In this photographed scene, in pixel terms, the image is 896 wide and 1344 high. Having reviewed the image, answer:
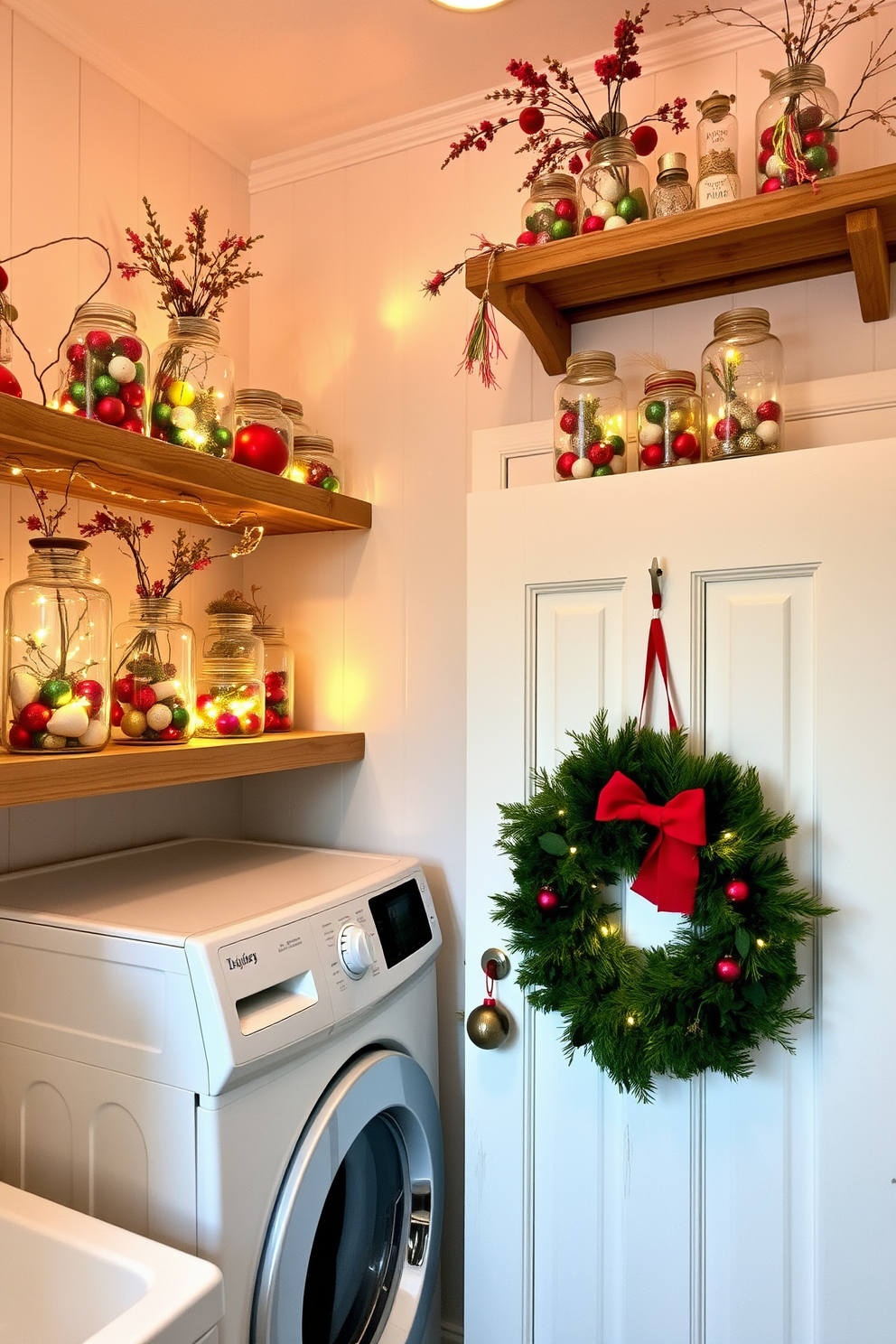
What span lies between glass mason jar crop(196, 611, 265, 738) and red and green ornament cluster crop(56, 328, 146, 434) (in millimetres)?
479

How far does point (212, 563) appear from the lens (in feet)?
6.72

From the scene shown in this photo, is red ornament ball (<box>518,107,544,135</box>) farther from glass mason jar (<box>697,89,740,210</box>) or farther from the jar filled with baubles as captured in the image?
the jar filled with baubles

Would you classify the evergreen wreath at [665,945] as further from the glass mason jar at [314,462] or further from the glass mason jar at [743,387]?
the glass mason jar at [314,462]

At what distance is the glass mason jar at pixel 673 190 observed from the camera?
4.81 ft

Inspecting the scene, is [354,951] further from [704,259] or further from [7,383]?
[704,259]

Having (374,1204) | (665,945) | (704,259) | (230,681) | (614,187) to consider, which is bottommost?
(374,1204)

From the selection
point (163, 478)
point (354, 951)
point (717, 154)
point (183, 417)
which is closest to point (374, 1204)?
point (354, 951)

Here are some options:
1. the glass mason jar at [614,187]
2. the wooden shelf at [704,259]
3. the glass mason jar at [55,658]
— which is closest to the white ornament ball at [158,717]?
the glass mason jar at [55,658]

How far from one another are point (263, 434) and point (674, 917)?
1097 millimetres

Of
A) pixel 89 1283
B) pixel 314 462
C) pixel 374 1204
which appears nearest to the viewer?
pixel 89 1283

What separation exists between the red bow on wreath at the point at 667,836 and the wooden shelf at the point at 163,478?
0.81m

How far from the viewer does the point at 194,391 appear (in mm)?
1570

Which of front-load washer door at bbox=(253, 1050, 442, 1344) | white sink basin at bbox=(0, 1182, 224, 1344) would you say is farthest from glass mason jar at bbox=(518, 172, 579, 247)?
white sink basin at bbox=(0, 1182, 224, 1344)

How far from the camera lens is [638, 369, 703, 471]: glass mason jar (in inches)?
56.9
